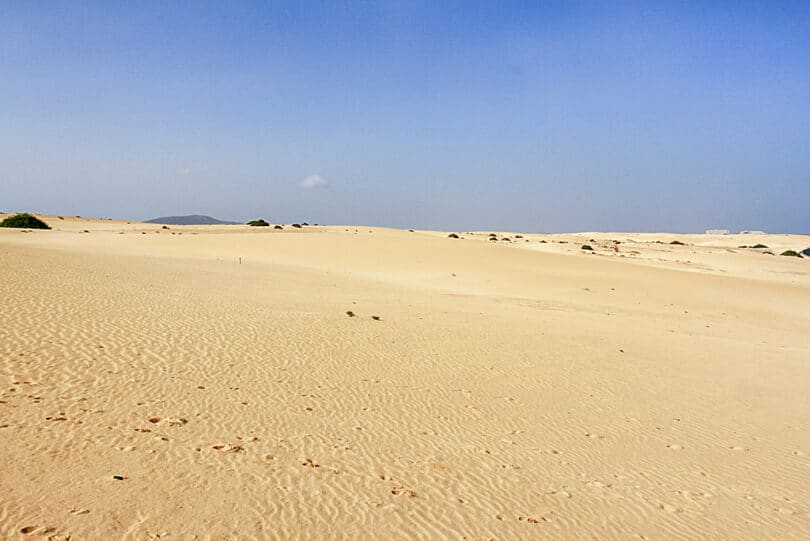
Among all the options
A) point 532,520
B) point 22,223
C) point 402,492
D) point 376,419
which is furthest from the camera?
point 22,223

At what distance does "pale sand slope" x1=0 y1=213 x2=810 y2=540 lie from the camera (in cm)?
471

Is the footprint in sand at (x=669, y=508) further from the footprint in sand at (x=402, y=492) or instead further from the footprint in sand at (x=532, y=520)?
the footprint in sand at (x=402, y=492)

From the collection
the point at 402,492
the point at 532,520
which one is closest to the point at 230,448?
the point at 402,492

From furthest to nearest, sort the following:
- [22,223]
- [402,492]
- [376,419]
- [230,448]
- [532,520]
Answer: [22,223] → [376,419] → [230,448] → [402,492] → [532,520]

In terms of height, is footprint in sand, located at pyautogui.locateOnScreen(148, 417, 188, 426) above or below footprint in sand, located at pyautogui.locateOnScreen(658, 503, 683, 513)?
above

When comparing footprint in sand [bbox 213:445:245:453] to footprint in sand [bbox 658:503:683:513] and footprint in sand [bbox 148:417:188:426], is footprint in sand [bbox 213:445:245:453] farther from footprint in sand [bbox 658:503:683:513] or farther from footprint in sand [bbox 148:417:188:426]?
footprint in sand [bbox 658:503:683:513]

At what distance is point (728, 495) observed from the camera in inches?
227

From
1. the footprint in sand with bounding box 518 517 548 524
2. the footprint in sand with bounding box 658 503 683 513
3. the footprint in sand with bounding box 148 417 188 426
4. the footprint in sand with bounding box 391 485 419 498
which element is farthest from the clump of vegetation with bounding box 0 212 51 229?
the footprint in sand with bounding box 658 503 683 513

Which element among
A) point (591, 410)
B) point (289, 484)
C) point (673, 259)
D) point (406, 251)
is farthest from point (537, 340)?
point (673, 259)

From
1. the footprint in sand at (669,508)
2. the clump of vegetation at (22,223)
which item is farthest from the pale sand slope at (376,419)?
the clump of vegetation at (22,223)

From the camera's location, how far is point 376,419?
718 centimetres

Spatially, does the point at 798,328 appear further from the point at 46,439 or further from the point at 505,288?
the point at 46,439

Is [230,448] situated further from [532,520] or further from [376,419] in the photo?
[532,520]

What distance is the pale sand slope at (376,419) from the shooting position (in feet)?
15.5
